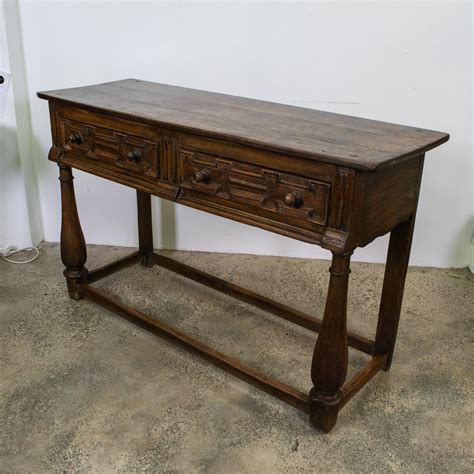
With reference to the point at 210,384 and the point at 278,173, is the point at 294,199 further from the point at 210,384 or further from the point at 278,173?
the point at 210,384

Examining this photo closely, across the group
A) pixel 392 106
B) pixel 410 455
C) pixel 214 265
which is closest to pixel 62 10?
pixel 214 265

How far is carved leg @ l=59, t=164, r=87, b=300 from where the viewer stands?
2.60 m

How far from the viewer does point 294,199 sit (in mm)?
1784

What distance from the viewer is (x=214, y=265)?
10.5 feet

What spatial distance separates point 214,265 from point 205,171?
4.12 feet

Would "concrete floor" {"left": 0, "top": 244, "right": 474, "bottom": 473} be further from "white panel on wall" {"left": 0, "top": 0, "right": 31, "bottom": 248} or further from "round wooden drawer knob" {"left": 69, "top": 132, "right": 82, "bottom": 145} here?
"round wooden drawer knob" {"left": 69, "top": 132, "right": 82, "bottom": 145}

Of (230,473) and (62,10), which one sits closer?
(230,473)

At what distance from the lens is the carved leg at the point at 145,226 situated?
117 inches

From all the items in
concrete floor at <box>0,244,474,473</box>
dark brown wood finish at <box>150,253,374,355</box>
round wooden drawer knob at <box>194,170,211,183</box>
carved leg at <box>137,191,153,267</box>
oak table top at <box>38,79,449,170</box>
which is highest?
oak table top at <box>38,79,449,170</box>

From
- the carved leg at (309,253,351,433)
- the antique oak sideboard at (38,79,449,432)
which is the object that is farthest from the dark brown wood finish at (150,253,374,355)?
the carved leg at (309,253,351,433)

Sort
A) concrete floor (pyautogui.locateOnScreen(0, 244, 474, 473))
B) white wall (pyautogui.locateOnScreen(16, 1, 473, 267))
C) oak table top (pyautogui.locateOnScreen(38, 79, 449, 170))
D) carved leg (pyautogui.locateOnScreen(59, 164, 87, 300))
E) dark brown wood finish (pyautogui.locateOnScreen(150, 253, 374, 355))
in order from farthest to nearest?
white wall (pyautogui.locateOnScreen(16, 1, 473, 267)) → carved leg (pyautogui.locateOnScreen(59, 164, 87, 300)) → dark brown wood finish (pyautogui.locateOnScreen(150, 253, 374, 355)) → concrete floor (pyautogui.locateOnScreen(0, 244, 474, 473)) → oak table top (pyautogui.locateOnScreen(38, 79, 449, 170))

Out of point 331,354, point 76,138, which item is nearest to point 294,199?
point 331,354

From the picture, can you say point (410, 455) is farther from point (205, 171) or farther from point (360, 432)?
point (205, 171)

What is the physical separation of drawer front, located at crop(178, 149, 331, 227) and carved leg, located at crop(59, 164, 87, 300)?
2.42ft
